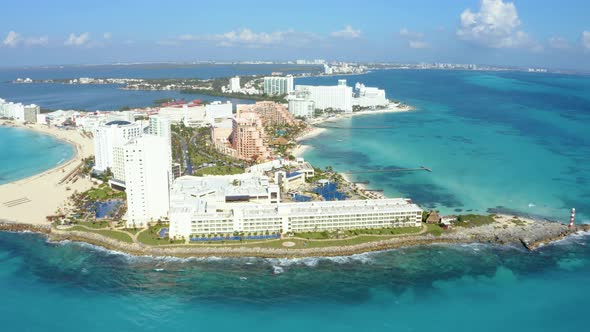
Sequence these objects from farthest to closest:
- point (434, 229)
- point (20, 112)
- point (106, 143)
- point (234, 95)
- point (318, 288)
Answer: point (234, 95), point (20, 112), point (106, 143), point (434, 229), point (318, 288)

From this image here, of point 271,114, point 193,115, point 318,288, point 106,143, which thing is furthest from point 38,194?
point 271,114

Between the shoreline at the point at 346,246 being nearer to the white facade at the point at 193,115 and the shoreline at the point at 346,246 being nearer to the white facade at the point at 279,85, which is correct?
the white facade at the point at 193,115

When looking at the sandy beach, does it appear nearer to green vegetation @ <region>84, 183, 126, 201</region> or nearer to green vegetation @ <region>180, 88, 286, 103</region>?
green vegetation @ <region>84, 183, 126, 201</region>

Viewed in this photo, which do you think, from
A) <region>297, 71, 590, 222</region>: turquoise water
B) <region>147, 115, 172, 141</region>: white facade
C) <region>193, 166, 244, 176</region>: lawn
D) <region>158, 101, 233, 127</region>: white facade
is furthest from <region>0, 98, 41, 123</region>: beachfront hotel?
<region>297, 71, 590, 222</region>: turquoise water

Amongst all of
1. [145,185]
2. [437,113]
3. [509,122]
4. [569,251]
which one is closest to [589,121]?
[509,122]

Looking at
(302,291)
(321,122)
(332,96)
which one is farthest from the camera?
(332,96)

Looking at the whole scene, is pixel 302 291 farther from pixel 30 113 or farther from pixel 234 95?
pixel 234 95

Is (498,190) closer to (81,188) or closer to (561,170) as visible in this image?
(561,170)
